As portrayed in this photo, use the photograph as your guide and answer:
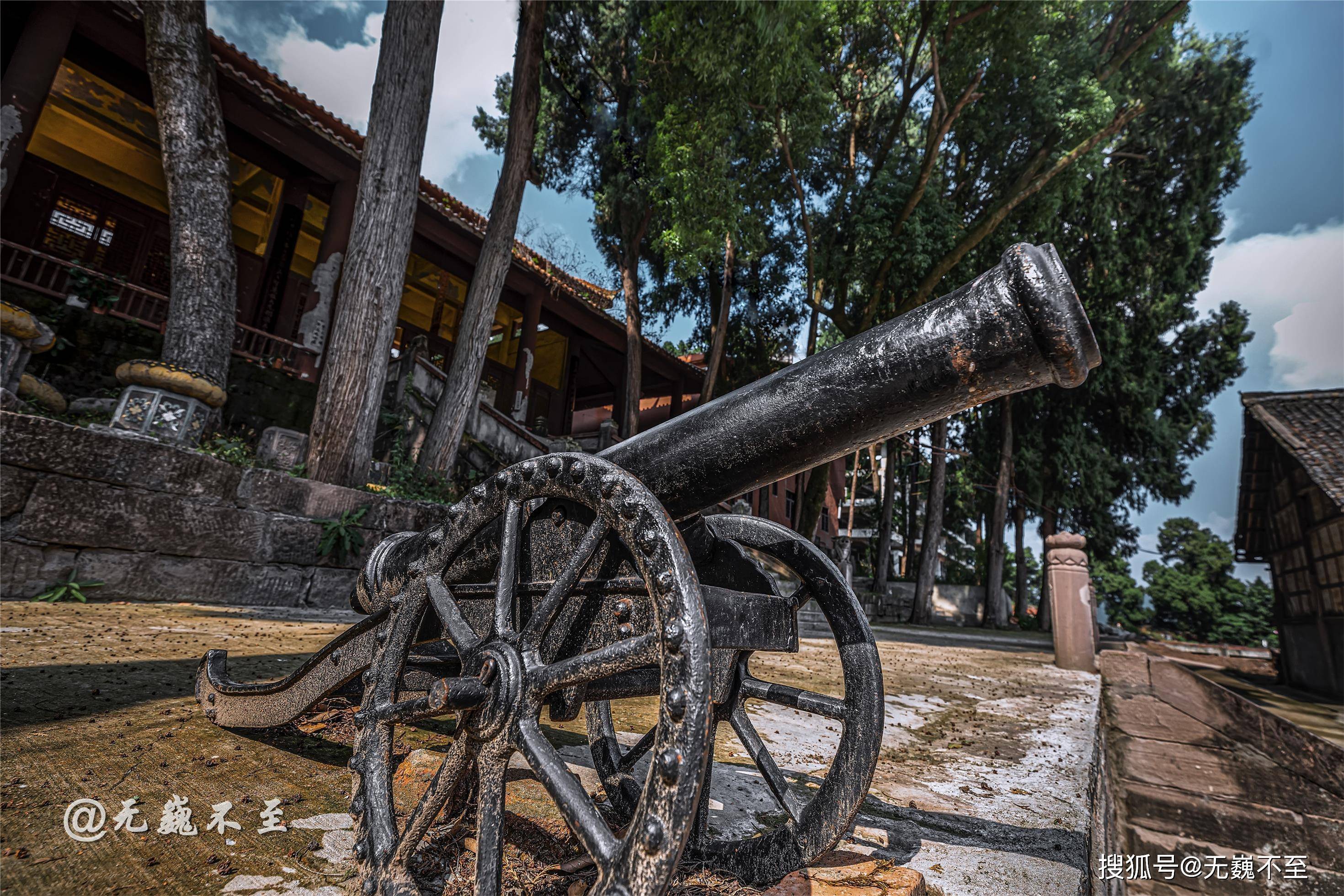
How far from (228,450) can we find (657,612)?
258 inches

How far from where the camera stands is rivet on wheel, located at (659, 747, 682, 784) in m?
0.93

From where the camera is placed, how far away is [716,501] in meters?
1.42

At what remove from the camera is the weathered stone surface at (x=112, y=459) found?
434 cm

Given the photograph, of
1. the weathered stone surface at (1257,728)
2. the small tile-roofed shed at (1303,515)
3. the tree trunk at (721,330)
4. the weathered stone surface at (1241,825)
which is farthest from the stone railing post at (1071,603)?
the tree trunk at (721,330)

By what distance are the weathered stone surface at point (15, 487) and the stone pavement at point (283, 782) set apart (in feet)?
3.37

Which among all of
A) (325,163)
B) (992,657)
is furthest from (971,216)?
(325,163)

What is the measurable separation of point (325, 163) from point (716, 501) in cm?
1194

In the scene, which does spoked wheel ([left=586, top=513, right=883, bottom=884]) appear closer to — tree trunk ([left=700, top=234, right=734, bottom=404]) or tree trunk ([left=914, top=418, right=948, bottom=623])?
tree trunk ([left=700, top=234, right=734, bottom=404])

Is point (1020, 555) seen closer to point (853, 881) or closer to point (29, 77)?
point (853, 881)

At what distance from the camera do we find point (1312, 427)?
1029 cm

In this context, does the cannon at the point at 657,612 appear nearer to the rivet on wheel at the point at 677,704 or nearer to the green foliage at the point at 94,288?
the rivet on wheel at the point at 677,704

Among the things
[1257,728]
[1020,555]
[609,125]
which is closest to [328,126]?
[609,125]

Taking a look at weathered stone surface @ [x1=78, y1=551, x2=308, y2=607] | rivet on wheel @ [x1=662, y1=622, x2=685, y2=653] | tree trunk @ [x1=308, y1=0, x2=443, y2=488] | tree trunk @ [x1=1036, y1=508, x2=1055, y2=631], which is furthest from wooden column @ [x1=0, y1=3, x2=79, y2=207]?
tree trunk @ [x1=1036, y1=508, x2=1055, y2=631]

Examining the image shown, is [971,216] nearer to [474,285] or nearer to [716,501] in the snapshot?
[474,285]
